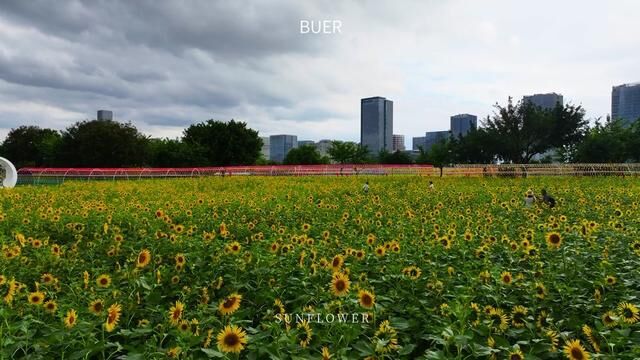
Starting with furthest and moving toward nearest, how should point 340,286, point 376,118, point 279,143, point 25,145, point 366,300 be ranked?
point 279,143 < point 25,145 < point 376,118 < point 340,286 < point 366,300

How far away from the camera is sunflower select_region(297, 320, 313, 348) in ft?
6.77

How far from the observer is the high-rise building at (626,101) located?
75.4 meters

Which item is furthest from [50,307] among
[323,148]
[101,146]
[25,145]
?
[323,148]

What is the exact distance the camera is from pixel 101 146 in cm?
4172

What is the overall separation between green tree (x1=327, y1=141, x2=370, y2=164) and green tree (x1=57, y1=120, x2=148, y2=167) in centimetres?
2665

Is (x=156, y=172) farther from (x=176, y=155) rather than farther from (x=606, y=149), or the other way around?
(x=606, y=149)

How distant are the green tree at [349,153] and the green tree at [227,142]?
1551cm

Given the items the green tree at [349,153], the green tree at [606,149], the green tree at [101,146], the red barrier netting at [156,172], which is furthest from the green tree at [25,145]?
the green tree at [606,149]

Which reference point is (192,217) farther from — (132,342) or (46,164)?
(46,164)

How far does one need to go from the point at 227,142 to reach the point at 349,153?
19161mm

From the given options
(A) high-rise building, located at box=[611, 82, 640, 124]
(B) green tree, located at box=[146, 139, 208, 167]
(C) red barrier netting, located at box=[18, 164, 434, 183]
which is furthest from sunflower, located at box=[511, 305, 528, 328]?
(A) high-rise building, located at box=[611, 82, 640, 124]

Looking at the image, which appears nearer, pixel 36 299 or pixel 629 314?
pixel 629 314

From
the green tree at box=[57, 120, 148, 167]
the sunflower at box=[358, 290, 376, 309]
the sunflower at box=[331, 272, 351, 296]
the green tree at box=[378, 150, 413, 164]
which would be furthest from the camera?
the green tree at box=[378, 150, 413, 164]

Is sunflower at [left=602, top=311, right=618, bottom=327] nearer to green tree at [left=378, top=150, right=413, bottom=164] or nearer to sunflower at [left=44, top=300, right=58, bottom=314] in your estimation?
sunflower at [left=44, top=300, right=58, bottom=314]
